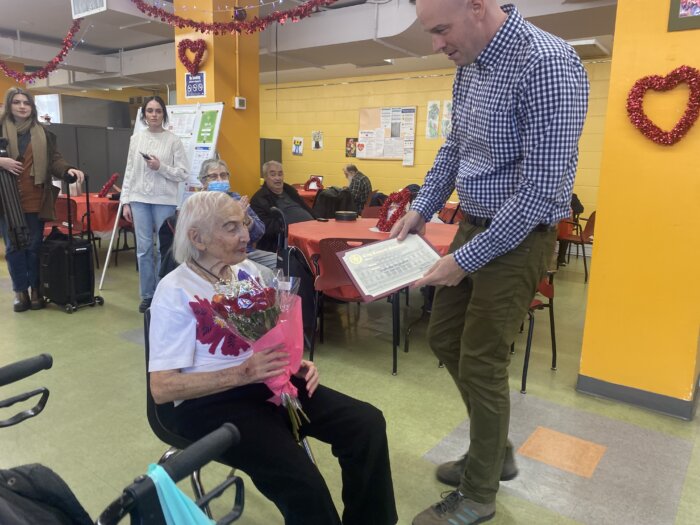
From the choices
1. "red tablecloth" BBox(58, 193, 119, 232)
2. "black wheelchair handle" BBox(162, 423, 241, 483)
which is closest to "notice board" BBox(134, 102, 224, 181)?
"red tablecloth" BBox(58, 193, 119, 232)

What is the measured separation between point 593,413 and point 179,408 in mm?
2113

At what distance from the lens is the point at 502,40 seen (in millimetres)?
1479

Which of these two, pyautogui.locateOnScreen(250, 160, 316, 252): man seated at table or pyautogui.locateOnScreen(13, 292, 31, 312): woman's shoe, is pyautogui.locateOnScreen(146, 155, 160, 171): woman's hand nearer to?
pyautogui.locateOnScreen(250, 160, 316, 252): man seated at table

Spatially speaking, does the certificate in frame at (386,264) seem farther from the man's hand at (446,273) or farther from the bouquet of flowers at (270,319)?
the bouquet of flowers at (270,319)

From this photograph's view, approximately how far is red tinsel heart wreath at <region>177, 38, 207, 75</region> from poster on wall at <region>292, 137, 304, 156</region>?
526 centimetres

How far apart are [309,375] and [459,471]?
896 mm

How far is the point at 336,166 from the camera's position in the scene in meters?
10.1

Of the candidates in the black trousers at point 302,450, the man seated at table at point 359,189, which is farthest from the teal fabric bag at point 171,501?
the man seated at table at point 359,189

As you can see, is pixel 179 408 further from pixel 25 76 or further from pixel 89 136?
pixel 25 76

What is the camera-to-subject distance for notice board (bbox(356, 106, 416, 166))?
29.5 ft

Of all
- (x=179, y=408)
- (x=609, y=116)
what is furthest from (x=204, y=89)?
(x=179, y=408)

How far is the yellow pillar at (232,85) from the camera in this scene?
16.9 feet

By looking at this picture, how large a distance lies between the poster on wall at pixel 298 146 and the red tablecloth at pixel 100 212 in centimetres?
543

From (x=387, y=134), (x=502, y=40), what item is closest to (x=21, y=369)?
(x=502, y=40)
